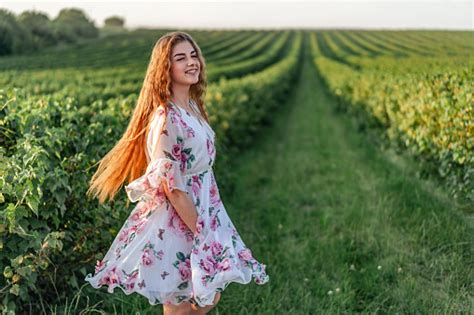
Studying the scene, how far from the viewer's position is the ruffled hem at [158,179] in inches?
96.1

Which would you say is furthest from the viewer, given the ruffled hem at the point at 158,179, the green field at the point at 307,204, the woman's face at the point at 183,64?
the green field at the point at 307,204

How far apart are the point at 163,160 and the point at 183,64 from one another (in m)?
0.54

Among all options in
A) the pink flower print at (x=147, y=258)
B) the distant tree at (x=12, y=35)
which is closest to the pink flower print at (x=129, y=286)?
the pink flower print at (x=147, y=258)

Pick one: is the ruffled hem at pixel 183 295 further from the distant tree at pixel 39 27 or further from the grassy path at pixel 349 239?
the distant tree at pixel 39 27

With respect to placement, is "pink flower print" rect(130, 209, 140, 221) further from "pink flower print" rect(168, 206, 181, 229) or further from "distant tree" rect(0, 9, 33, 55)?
"distant tree" rect(0, 9, 33, 55)

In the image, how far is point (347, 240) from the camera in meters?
5.10

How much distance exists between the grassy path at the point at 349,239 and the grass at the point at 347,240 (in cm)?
1

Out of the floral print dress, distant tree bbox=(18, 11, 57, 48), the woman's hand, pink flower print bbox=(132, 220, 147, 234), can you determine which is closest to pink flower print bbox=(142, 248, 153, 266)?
the floral print dress

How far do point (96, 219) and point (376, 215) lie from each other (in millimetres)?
3174

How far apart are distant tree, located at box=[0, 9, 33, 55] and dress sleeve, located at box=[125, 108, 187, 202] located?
12.6 feet

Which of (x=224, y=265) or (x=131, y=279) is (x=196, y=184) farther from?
(x=131, y=279)

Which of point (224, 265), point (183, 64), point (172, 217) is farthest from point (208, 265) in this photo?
point (183, 64)

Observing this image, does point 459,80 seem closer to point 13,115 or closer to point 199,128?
point 199,128

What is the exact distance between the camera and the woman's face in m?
2.65
